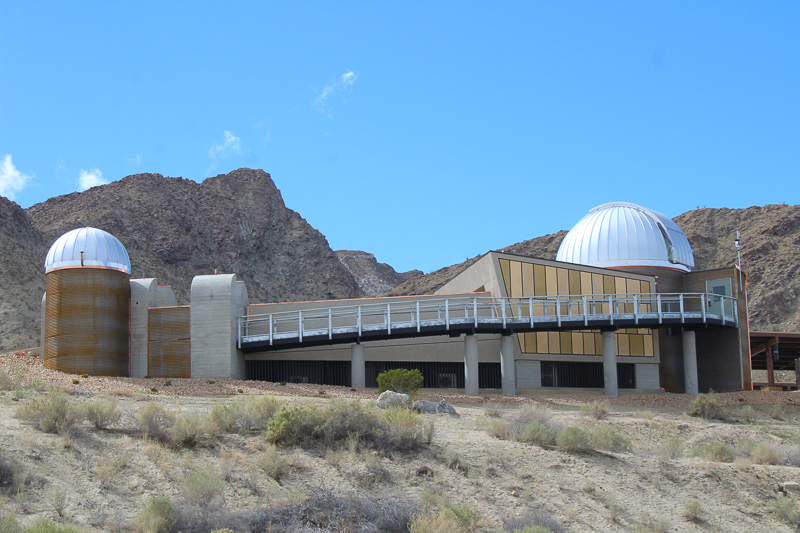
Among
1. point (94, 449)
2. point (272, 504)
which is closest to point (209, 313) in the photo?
point (94, 449)

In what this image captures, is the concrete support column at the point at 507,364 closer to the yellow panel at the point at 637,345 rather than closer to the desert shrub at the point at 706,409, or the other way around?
the desert shrub at the point at 706,409

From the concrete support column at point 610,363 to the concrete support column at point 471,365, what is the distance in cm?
660

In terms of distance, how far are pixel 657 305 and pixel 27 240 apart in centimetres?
5316

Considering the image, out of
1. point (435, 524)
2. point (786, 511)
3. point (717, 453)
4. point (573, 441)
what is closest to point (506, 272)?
point (717, 453)

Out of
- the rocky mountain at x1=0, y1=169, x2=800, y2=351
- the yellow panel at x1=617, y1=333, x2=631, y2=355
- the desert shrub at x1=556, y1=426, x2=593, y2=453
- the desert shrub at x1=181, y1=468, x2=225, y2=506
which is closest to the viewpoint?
the desert shrub at x1=181, y1=468, x2=225, y2=506

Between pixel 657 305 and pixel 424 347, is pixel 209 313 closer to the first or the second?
pixel 424 347

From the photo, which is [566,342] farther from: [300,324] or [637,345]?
[300,324]

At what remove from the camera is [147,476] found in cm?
1503

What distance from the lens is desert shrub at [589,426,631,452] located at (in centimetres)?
1973

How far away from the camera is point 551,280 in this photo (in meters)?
36.7

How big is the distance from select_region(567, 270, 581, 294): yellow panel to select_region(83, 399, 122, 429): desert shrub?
946 inches

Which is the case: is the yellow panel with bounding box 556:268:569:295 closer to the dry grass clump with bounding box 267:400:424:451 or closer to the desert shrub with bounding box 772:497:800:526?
the dry grass clump with bounding box 267:400:424:451

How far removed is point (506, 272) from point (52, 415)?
22737 mm

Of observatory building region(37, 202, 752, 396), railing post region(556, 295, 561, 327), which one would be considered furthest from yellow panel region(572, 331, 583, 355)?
railing post region(556, 295, 561, 327)
